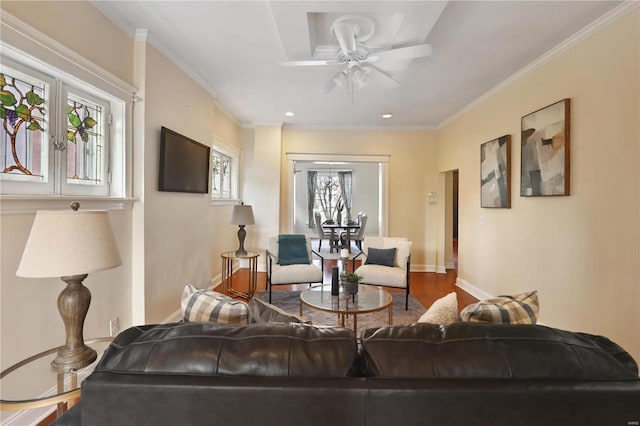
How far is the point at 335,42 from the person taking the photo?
9.53 feet

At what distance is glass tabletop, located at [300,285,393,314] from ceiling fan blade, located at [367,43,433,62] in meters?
2.16

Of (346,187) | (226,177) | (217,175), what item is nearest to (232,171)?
(226,177)

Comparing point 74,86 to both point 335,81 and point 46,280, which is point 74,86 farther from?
point 335,81

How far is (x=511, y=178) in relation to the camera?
12.1 ft

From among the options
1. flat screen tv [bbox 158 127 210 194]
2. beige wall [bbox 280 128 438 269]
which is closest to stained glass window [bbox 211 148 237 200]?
beige wall [bbox 280 128 438 269]

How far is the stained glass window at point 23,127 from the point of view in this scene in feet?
5.68

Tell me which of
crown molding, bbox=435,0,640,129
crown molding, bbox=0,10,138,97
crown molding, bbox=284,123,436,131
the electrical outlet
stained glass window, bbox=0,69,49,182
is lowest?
the electrical outlet

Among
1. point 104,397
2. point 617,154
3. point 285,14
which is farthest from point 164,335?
point 617,154

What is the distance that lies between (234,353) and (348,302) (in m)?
1.98

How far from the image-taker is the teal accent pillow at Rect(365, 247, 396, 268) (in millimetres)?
4238

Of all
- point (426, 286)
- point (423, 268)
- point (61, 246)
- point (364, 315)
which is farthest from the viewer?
point (423, 268)

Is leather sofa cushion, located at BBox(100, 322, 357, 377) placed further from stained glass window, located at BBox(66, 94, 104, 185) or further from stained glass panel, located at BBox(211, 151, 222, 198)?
stained glass panel, located at BBox(211, 151, 222, 198)

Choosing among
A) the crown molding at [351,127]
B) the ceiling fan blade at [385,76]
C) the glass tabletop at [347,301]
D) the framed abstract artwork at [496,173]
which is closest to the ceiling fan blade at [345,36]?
the ceiling fan blade at [385,76]

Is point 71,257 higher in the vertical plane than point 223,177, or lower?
lower
